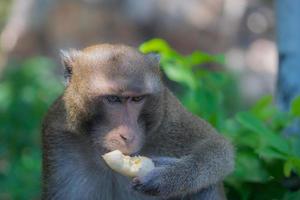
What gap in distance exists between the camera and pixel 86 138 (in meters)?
4.43

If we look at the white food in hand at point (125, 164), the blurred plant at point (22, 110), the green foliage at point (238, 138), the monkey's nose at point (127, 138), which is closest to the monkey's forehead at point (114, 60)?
the monkey's nose at point (127, 138)

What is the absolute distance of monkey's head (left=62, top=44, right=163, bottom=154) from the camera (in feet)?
13.4

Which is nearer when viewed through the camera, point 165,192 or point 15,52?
point 165,192

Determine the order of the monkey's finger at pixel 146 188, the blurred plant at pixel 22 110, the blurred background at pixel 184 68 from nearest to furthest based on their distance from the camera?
the monkey's finger at pixel 146 188, the blurred background at pixel 184 68, the blurred plant at pixel 22 110

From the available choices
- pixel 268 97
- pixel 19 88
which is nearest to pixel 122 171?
pixel 268 97

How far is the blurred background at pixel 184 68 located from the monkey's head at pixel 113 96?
721 mm

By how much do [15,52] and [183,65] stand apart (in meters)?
10.3

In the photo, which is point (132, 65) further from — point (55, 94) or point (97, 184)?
point (55, 94)

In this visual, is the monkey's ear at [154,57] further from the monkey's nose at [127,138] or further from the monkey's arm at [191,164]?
the monkey's nose at [127,138]

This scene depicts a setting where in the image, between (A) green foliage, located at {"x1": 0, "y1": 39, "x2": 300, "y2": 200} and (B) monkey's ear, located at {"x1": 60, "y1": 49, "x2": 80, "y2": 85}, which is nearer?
(B) monkey's ear, located at {"x1": 60, "y1": 49, "x2": 80, "y2": 85}

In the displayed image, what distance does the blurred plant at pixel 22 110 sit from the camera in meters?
8.29

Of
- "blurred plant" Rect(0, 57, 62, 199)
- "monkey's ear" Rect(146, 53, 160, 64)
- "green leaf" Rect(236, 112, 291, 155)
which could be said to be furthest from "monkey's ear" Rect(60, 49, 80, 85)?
"blurred plant" Rect(0, 57, 62, 199)

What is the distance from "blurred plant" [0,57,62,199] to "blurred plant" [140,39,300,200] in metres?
2.32

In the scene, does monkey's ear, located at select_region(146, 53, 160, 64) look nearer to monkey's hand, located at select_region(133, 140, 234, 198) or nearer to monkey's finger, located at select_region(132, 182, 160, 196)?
monkey's hand, located at select_region(133, 140, 234, 198)
